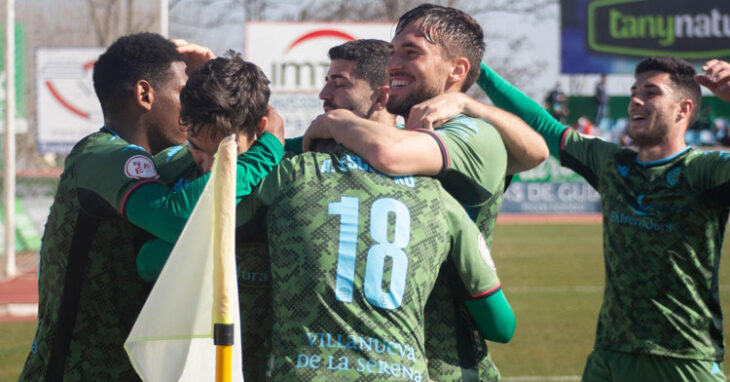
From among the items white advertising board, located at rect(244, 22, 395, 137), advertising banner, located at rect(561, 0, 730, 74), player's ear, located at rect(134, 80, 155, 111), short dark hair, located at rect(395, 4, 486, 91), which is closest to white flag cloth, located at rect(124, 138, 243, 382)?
player's ear, located at rect(134, 80, 155, 111)

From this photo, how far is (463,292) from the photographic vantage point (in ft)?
9.75

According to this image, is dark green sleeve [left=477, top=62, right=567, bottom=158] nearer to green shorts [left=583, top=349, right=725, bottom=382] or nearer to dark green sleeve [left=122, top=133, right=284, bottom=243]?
green shorts [left=583, top=349, right=725, bottom=382]

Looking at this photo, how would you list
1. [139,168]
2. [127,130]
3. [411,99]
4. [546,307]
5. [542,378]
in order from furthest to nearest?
[546,307]
[542,378]
[127,130]
[411,99]
[139,168]

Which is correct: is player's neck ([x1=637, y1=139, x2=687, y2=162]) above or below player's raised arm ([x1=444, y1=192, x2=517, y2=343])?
above

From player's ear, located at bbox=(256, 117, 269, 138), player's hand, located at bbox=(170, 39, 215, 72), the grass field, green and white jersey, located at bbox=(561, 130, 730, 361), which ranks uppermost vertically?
player's hand, located at bbox=(170, 39, 215, 72)

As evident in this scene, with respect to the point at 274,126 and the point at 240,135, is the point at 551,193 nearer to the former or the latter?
the point at 274,126

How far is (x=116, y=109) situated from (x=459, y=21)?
134 centimetres

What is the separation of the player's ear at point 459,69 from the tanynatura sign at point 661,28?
30122mm

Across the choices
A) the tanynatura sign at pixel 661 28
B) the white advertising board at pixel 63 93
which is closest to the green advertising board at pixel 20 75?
the white advertising board at pixel 63 93

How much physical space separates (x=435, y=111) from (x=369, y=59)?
115cm

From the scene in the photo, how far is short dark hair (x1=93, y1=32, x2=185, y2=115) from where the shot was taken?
354 centimetres

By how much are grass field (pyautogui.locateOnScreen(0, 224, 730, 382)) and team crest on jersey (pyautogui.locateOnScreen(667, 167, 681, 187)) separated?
3.30m

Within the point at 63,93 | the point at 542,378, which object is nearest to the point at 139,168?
the point at 542,378

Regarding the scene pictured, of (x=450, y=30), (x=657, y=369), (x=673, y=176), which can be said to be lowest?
(x=657, y=369)
